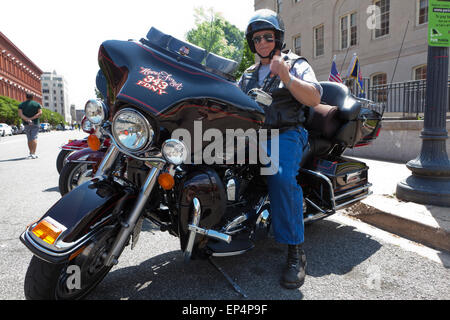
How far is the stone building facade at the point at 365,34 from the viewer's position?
12.9 meters

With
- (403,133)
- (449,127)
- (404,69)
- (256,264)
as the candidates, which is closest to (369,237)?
(256,264)

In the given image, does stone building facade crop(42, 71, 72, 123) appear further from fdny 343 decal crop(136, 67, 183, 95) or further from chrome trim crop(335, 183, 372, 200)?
fdny 343 decal crop(136, 67, 183, 95)

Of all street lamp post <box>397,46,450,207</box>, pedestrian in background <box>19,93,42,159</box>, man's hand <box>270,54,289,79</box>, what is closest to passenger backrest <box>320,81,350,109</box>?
man's hand <box>270,54,289,79</box>

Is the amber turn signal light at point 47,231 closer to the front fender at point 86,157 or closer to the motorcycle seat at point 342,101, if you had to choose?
the front fender at point 86,157

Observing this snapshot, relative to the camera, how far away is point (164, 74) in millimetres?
1773

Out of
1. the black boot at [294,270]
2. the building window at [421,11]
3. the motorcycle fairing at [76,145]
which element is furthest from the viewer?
the building window at [421,11]

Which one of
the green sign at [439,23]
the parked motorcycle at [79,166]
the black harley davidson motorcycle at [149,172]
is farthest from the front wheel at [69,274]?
the green sign at [439,23]

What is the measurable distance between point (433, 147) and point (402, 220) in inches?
48.4

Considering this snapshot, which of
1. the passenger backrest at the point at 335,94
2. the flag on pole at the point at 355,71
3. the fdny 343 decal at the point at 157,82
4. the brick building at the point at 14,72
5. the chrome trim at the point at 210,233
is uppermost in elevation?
the brick building at the point at 14,72

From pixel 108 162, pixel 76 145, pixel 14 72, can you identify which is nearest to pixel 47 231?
pixel 108 162

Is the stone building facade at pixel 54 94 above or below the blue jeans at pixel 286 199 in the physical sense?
above

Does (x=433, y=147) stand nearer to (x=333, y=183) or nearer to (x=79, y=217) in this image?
(x=333, y=183)

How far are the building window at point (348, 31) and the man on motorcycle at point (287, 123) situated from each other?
1564 centimetres
